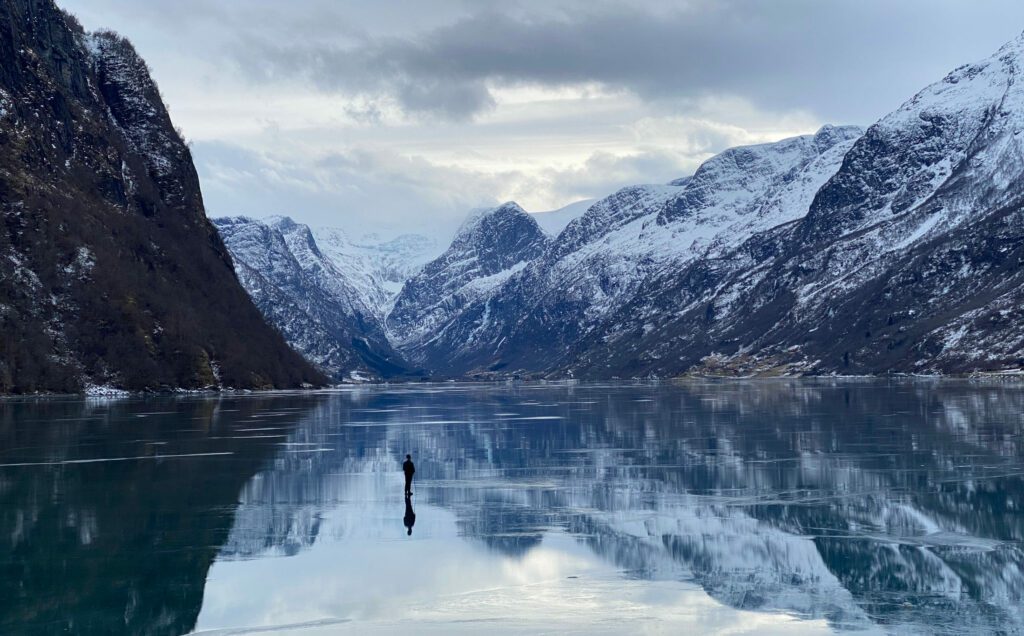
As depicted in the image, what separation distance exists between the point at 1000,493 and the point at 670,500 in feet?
49.5

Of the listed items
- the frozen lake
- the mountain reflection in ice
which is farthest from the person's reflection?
the mountain reflection in ice

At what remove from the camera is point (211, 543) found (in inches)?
1922

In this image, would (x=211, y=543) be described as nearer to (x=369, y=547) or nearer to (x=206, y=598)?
(x=369, y=547)

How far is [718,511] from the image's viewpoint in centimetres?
5578

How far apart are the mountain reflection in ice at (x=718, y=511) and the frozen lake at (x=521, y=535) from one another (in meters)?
0.17

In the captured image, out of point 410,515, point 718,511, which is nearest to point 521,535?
point 410,515

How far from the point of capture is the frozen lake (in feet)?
120

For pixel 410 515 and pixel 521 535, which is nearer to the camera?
pixel 521 535

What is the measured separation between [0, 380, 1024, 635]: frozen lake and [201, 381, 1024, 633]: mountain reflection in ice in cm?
17

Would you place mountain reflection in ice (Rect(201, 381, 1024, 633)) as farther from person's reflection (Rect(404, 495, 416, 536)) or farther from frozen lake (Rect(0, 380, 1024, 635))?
person's reflection (Rect(404, 495, 416, 536))

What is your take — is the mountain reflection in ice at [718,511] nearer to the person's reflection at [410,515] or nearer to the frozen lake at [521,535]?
the frozen lake at [521,535]

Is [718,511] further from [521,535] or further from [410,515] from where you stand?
[410,515]

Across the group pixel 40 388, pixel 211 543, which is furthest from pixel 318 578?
pixel 40 388

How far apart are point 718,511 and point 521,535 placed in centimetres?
1059
